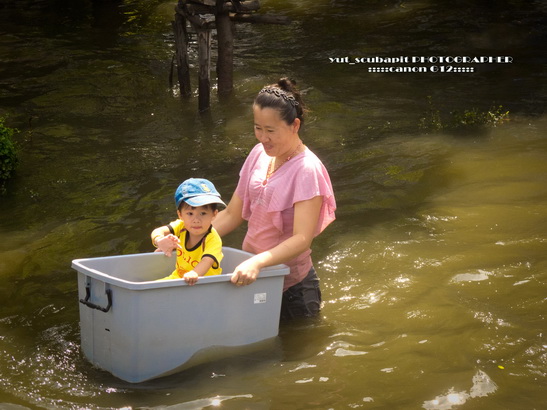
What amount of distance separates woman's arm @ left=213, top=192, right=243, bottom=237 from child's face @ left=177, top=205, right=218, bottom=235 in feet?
1.08

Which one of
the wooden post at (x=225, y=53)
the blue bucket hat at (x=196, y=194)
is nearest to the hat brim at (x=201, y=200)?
the blue bucket hat at (x=196, y=194)

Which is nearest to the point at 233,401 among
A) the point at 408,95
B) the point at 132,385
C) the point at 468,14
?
the point at 132,385

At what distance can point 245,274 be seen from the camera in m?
3.96

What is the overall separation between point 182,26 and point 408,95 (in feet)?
9.65

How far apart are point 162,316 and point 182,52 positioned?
6796 mm

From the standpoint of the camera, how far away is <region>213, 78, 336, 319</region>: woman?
4117 mm

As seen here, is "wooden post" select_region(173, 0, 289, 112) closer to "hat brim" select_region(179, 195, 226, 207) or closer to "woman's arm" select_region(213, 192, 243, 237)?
"woman's arm" select_region(213, 192, 243, 237)

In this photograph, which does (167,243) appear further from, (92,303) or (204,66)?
(204,66)

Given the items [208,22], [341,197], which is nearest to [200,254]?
A: [341,197]

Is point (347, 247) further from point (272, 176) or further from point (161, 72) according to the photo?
point (161, 72)

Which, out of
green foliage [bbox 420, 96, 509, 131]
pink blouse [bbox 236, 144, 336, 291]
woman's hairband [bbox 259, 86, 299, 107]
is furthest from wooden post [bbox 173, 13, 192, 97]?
woman's hairband [bbox 259, 86, 299, 107]

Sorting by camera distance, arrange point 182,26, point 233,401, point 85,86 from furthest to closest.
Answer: point 85,86, point 182,26, point 233,401

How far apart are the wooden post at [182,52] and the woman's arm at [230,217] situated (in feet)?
19.2

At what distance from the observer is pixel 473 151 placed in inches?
312
